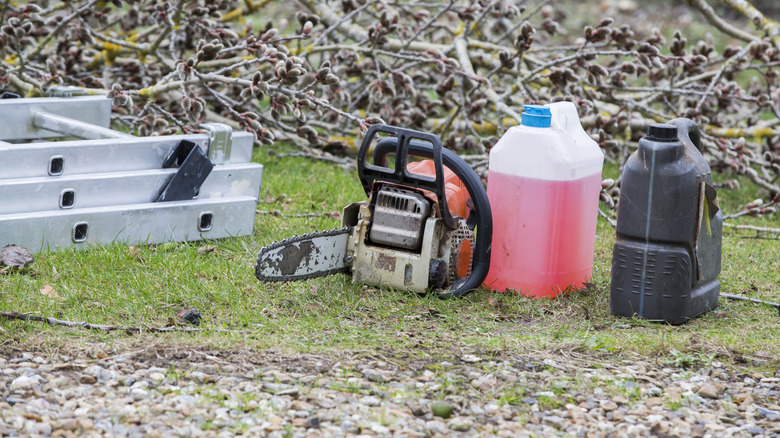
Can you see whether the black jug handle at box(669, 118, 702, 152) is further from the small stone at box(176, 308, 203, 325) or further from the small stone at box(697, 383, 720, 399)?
the small stone at box(176, 308, 203, 325)

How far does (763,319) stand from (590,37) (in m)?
2.12

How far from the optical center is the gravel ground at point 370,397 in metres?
2.30

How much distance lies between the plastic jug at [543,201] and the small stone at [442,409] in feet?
4.11

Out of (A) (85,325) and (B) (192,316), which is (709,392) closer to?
(B) (192,316)

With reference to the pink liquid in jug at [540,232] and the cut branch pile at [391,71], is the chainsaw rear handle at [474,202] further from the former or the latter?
the cut branch pile at [391,71]

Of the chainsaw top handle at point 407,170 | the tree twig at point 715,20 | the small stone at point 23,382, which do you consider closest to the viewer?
the small stone at point 23,382

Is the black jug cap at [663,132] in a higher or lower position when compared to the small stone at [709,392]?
higher

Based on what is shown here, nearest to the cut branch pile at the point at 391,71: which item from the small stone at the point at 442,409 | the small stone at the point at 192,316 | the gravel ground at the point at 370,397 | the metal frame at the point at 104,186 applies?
the metal frame at the point at 104,186

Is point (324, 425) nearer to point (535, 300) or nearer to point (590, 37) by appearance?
point (535, 300)

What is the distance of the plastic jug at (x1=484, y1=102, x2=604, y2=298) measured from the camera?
11.3 feet

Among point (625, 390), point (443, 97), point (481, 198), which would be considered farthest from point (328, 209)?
point (625, 390)

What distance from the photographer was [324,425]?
2316 mm

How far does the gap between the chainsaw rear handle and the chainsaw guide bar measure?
0.40 m

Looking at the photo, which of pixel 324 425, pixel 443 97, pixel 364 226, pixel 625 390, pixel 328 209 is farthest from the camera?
pixel 443 97
